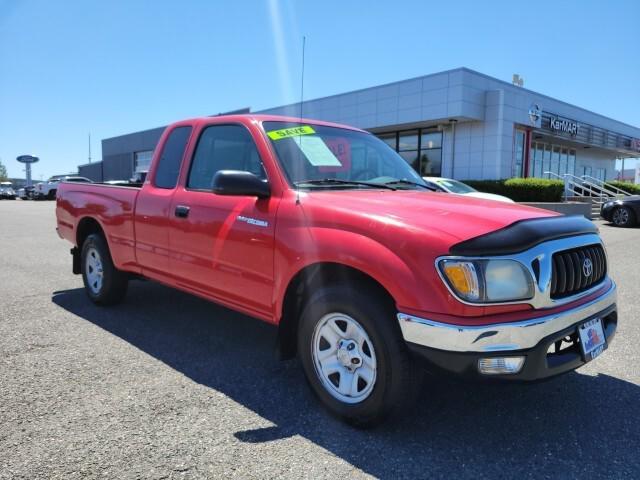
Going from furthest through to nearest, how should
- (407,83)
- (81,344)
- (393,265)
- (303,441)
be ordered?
(407,83) < (81,344) < (303,441) < (393,265)

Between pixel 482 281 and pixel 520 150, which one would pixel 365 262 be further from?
pixel 520 150

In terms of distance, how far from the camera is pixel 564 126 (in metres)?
26.5

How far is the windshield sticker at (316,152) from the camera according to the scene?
354 centimetres

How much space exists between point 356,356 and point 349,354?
0.15ft

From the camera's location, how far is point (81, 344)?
418cm

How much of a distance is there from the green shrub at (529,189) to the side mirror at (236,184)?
1959 centimetres

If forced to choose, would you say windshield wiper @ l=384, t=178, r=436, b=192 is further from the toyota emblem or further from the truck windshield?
the toyota emblem

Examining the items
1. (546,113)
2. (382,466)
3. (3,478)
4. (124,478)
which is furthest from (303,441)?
(546,113)

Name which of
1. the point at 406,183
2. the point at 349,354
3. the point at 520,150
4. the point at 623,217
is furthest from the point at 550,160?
the point at 349,354

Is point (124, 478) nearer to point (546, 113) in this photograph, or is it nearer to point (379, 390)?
point (379, 390)

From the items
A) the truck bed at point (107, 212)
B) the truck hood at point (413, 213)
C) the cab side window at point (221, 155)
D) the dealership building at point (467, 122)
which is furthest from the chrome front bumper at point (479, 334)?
the dealership building at point (467, 122)

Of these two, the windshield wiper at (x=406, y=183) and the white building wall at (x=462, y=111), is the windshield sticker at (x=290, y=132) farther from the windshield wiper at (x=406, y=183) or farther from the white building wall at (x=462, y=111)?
the white building wall at (x=462, y=111)

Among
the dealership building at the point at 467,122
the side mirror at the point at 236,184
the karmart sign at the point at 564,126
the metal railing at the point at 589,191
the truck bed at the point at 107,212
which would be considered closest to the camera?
the side mirror at the point at 236,184

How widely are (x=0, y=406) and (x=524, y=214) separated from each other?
334cm
